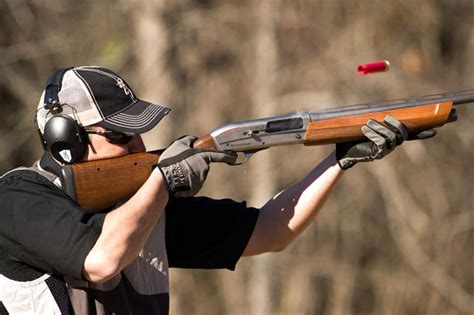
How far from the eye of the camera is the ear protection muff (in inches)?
158

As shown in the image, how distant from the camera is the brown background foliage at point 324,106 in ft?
38.4

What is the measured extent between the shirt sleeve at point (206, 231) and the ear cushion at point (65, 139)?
60 centimetres

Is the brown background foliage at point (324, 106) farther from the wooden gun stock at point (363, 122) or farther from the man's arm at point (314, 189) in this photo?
the wooden gun stock at point (363, 122)

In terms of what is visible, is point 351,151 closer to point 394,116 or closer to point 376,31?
point 394,116

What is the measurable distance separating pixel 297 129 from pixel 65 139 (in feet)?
3.44

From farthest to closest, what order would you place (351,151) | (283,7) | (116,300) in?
(283,7), (351,151), (116,300)

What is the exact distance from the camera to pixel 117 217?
3.76 m

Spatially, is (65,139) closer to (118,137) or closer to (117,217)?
(118,137)

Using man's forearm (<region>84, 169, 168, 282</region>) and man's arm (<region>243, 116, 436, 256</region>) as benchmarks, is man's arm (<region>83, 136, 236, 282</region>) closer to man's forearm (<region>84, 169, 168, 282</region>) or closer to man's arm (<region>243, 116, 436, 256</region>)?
man's forearm (<region>84, 169, 168, 282</region>)

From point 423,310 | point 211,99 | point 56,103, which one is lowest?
point 423,310

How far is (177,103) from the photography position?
1250 centimetres

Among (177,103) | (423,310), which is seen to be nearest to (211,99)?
(177,103)

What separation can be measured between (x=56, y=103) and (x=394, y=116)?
1451mm

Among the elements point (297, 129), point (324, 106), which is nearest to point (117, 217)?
point (297, 129)
